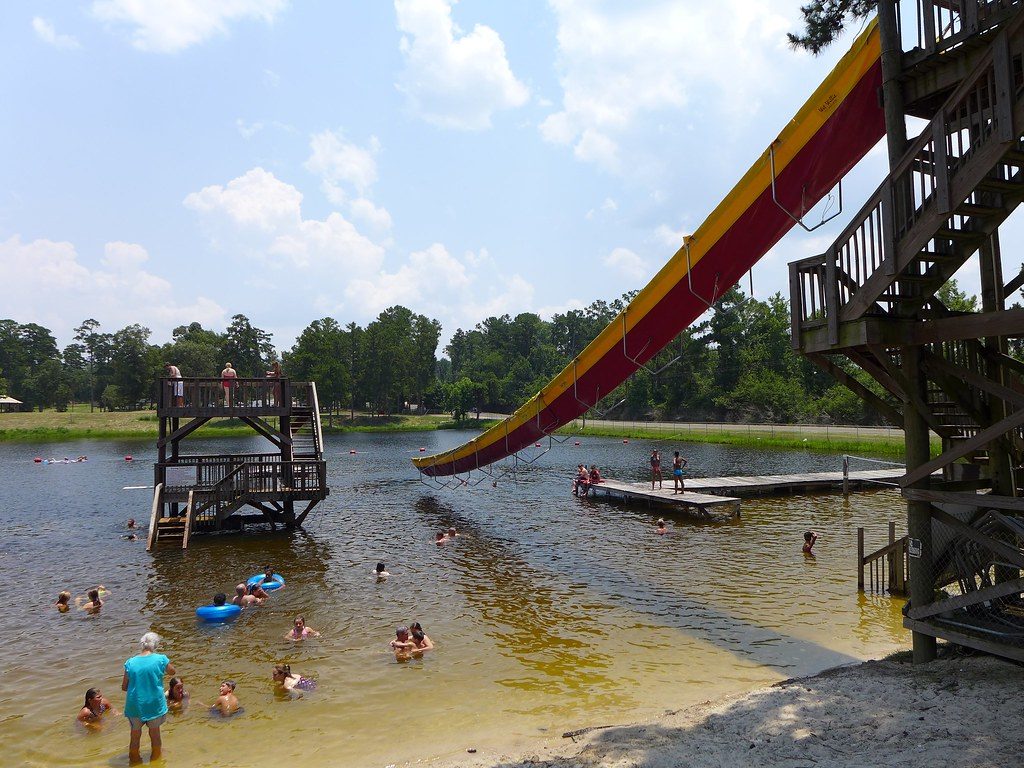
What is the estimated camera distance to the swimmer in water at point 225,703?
10.2 m

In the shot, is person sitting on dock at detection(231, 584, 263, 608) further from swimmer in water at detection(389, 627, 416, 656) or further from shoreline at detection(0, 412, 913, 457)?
shoreline at detection(0, 412, 913, 457)

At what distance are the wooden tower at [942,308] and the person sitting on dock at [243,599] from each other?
43.4 ft

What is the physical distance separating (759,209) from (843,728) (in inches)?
314

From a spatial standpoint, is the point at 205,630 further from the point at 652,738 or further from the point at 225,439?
the point at 225,439

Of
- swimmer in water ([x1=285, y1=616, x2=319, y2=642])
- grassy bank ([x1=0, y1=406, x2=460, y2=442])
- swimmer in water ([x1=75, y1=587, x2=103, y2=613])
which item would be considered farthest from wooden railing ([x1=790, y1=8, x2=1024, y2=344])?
grassy bank ([x1=0, y1=406, x2=460, y2=442])

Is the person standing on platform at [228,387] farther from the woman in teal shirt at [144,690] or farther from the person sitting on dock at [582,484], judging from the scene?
the person sitting on dock at [582,484]

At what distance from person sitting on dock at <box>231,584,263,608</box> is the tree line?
214 ft

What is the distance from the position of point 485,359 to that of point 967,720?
13491cm

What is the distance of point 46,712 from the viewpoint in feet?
34.1

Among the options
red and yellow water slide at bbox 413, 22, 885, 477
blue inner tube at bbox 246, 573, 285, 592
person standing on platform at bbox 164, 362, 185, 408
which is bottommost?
blue inner tube at bbox 246, 573, 285, 592

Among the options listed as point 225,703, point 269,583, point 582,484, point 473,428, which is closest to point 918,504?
point 225,703

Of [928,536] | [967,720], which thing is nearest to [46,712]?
[967,720]

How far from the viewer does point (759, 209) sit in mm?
11516

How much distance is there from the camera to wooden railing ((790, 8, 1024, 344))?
23.3 ft
